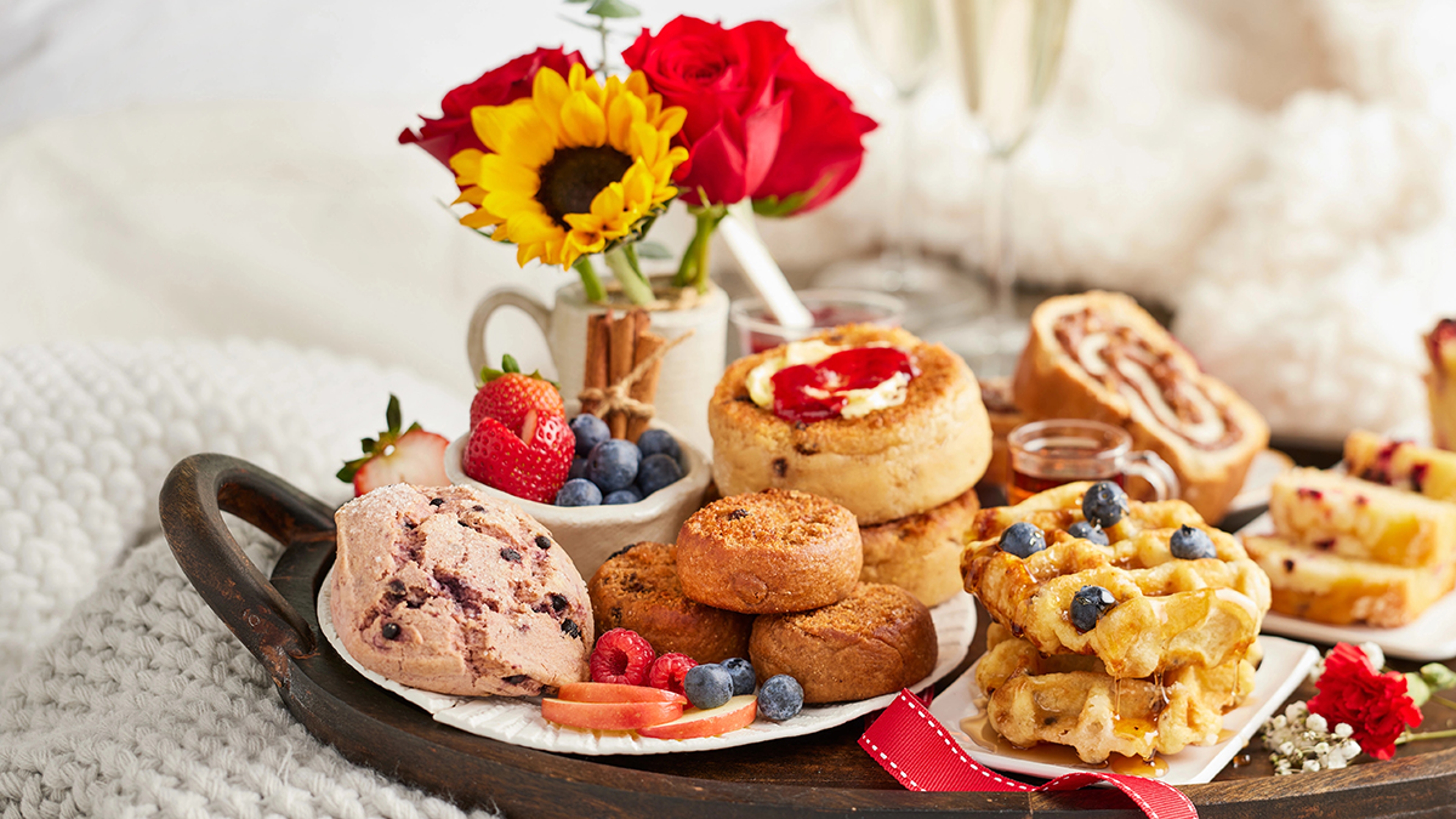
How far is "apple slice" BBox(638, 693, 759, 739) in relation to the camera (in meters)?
1.03

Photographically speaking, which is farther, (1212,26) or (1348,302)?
(1212,26)

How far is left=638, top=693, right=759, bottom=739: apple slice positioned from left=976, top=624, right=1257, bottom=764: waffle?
22 cm

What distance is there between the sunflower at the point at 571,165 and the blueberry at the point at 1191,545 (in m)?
0.63

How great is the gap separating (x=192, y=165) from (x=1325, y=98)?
6.82ft

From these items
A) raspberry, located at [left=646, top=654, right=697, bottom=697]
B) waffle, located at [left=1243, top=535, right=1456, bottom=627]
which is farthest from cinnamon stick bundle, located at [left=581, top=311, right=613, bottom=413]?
waffle, located at [left=1243, top=535, right=1456, bottom=627]

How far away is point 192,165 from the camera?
2068 mm

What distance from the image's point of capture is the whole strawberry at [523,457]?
127 cm

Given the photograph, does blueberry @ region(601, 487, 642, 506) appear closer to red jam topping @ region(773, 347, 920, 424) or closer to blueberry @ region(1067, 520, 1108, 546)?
red jam topping @ region(773, 347, 920, 424)

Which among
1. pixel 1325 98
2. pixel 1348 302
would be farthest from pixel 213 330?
pixel 1325 98

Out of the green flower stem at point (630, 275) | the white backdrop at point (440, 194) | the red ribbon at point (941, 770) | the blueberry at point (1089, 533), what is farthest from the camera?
the white backdrop at point (440, 194)

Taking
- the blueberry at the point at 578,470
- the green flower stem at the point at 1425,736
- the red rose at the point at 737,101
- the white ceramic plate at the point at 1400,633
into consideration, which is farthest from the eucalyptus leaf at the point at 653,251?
the green flower stem at the point at 1425,736

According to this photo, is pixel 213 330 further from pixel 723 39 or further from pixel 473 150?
pixel 723 39

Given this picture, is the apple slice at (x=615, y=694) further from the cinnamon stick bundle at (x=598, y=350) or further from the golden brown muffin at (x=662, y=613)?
the cinnamon stick bundle at (x=598, y=350)

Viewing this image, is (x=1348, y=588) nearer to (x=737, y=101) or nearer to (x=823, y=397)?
(x=823, y=397)
